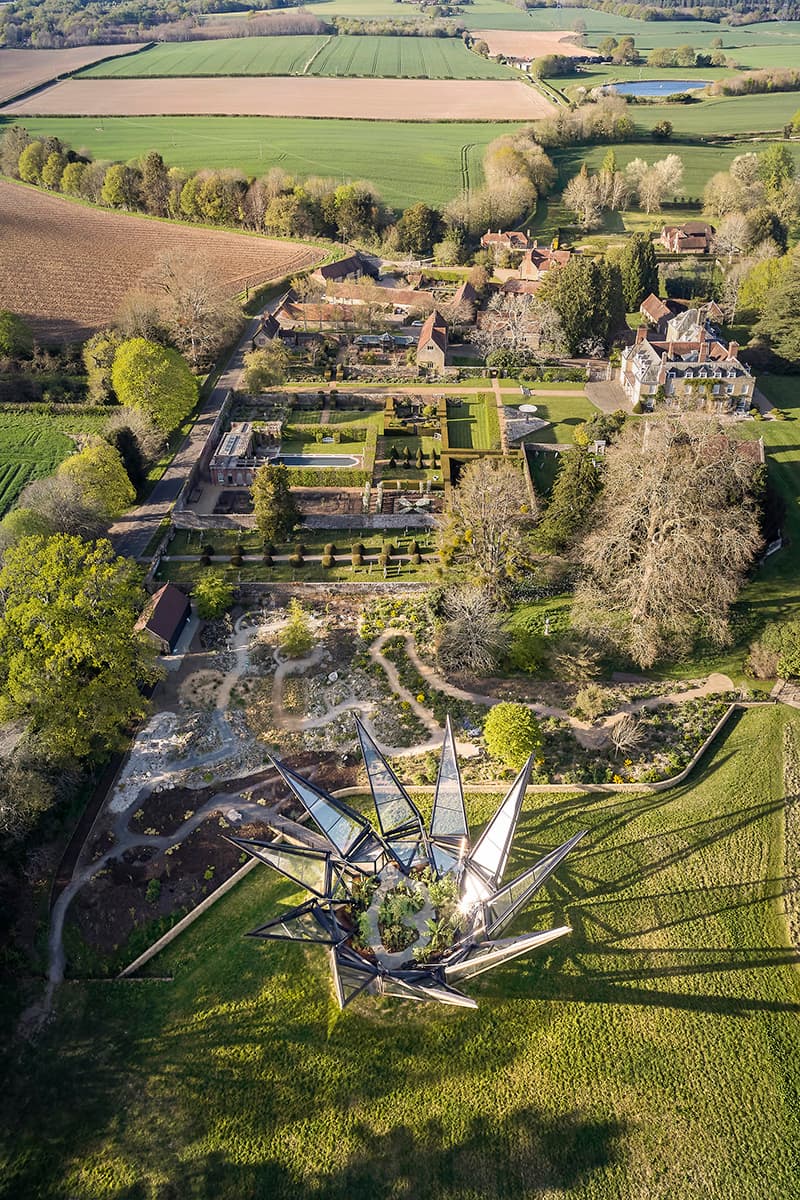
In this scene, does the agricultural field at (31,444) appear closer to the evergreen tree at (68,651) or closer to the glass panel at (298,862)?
the evergreen tree at (68,651)

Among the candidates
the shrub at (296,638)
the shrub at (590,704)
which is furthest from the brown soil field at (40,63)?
the shrub at (590,704)

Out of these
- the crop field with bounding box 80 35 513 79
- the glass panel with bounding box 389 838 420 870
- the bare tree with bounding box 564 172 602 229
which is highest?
the crop field with bounding box 80 35 513 79

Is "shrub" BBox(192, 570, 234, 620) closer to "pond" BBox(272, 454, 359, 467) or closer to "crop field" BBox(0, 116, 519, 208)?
"pond" BBox(272, 454, 359, 467)

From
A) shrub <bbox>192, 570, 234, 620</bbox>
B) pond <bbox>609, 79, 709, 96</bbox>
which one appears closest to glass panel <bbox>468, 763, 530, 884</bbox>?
shrub <bbox>192, 570, 234, 620</bbox>

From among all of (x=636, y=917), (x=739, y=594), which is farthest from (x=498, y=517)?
(x=636, y=917)

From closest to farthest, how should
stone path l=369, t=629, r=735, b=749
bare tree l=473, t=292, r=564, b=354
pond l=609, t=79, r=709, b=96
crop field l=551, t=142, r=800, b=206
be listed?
stone path l=369, t=629, r=735, b=749 → bare tree l=473, t=292, r=564, b=354 → crop field l=551, t=142, r=800, b=206 → pond l=609, t=79, r=709, b=96

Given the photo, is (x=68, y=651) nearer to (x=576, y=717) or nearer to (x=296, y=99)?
(x=576, y=717)
